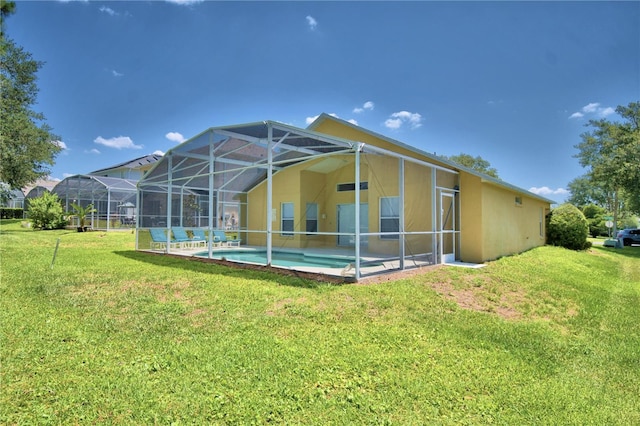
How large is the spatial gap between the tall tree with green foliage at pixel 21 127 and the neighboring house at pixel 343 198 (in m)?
10.7

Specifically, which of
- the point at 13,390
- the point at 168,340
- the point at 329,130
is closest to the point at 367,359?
the point at 168,340

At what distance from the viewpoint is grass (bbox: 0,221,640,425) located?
3039mm

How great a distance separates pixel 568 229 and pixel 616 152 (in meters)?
9.64

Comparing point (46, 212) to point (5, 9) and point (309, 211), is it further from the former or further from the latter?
point (309, 211)

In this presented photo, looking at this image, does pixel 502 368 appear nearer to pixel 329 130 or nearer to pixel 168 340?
pixel 168 340

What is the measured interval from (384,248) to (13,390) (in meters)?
8.27

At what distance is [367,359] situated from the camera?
4000mm

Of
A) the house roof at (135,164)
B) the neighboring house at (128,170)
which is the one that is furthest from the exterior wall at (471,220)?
the house roof at (135,164)

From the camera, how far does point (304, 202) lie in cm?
1477

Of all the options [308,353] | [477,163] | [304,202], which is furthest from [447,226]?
[477,163]

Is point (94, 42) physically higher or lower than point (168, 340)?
higher

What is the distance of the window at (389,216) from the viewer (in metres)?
9.98

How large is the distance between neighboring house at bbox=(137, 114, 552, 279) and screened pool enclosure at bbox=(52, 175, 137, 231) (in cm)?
1257

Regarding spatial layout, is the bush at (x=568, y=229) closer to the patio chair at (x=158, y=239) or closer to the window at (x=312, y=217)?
the window at (x=312, y=217)
